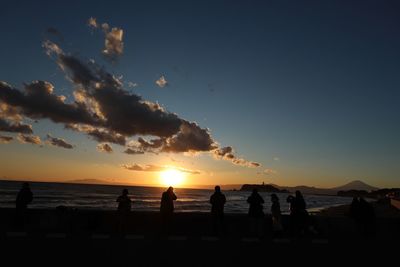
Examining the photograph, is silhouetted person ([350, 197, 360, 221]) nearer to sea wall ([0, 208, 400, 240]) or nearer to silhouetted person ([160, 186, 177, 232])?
sea wall ([0, 208, 400, 240])

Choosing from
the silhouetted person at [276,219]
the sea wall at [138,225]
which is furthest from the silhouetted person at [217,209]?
the silhouetted person at [276,219]

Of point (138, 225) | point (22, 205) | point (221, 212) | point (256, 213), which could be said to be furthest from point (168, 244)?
point (22, 205)

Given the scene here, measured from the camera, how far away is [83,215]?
1688 centimetres

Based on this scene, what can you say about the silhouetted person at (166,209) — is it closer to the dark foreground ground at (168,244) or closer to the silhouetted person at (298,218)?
the dark foreground ground at (168,244)

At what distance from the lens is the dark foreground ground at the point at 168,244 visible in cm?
960

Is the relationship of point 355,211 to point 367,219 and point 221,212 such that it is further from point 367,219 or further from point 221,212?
point 221,212

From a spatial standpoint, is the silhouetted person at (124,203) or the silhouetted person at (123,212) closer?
the silhouetted person at (123,212)

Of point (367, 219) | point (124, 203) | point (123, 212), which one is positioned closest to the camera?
point (123, 212)

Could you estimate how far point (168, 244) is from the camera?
12172 mm

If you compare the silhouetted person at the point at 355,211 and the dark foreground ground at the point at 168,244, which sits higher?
the silhouetted person at the point at 355,211

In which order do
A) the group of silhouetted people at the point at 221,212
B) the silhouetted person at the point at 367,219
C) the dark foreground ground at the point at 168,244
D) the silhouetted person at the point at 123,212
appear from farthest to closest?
1. the silhouetted person at the point at 367,219
2. the group of silhouetted people at the point at 221,212
3. the silhouetted person at the point at 123,212
4. the dark foreground ground at the point at 168,244

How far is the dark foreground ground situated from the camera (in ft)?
31.5

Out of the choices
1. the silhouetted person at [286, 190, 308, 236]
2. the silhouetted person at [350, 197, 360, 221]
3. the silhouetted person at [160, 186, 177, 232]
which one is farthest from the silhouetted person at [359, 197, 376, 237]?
the silhouetted person at [160, 186, 177, 232]

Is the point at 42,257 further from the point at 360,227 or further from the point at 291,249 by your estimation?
the point at 360,227
